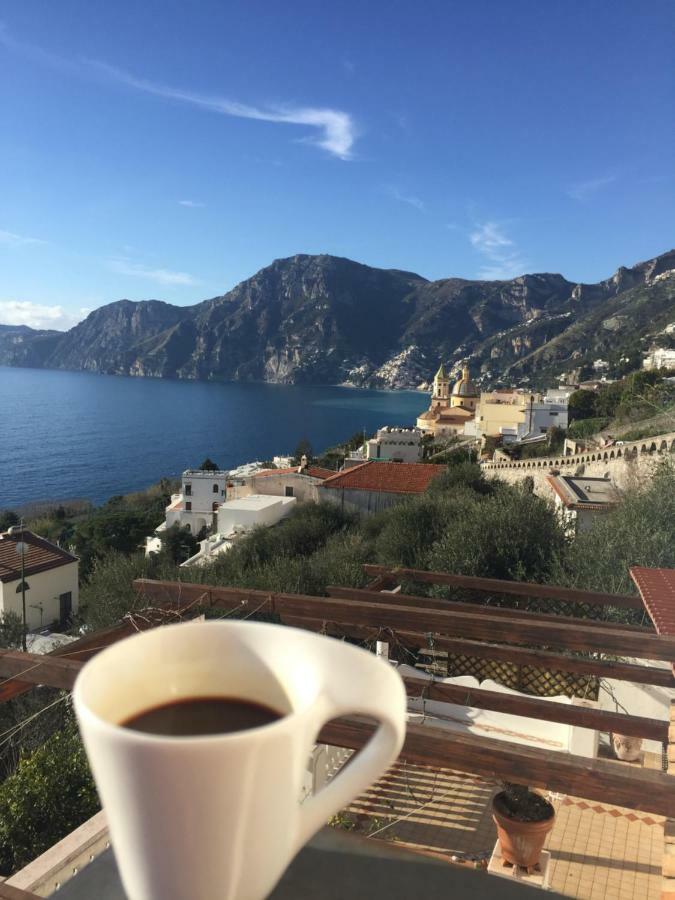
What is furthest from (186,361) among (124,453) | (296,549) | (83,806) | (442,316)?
(83,806)

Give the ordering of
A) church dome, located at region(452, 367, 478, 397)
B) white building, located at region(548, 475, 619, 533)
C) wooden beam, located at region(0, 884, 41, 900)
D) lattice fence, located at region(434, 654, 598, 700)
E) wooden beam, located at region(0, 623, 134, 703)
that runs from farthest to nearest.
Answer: church dome, located at region(452, 367, 478, 397) < white building, located at region(548, 475, 619, 533) < lattice fence, located at region(434, 654, 598, 700) < wooden beam, located at region(0, 623, 134, 703) < wooden beam, located at region(0, 884, 41, 900)

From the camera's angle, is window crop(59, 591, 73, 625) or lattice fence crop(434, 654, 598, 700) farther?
window crop(59, 591, 73, 625)

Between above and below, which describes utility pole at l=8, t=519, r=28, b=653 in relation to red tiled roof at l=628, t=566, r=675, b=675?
below

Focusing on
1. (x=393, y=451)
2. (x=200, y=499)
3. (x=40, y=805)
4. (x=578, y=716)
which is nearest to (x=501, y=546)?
(x=40, y=805)

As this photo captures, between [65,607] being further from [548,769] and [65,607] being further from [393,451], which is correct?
[393,451]

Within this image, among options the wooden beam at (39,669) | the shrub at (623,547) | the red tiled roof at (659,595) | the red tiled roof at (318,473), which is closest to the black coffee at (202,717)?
the wooden beam at (39,669)

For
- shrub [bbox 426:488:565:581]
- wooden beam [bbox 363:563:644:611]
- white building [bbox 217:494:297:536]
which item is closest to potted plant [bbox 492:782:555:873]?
wooden beam [bbox 363:563:644:611]

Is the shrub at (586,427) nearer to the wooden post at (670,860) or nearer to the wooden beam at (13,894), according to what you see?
the wooden post at (670,860)

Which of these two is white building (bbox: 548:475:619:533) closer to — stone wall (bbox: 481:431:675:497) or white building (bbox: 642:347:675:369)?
stone wall (bbox: 481:431:675:497)
